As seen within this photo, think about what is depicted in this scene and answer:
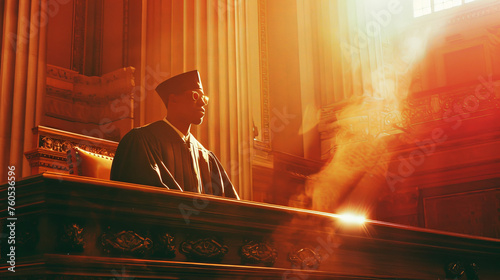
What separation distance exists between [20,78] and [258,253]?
304cm

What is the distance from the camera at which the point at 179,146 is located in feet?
9.64

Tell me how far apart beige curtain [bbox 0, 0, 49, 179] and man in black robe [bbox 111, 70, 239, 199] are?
64.0 inches

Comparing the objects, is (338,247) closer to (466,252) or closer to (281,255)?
(281,255)

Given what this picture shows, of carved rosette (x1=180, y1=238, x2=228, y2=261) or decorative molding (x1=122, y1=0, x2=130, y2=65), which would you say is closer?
carved rosette (x1=180, y1=238, x2=228, y2=261)

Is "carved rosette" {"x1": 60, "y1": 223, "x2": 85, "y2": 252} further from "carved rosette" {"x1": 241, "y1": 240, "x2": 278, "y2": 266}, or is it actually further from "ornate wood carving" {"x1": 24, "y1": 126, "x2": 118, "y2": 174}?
"ornate wood carving" {"x1": 24, "y1": 126, "x2": 118, "y2": 174}

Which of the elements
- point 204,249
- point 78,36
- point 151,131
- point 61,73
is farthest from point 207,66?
point 204,249

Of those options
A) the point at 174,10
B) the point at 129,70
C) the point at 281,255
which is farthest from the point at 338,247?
the point at 129,70

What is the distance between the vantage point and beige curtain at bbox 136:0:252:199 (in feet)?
17.0

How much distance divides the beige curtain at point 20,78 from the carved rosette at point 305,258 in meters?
2.63

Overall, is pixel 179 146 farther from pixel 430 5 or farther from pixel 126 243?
pixel 430 5

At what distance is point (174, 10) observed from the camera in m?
5.36

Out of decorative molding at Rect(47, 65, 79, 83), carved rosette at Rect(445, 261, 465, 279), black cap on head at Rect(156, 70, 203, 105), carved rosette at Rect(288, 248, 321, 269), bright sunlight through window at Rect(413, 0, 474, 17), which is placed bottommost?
carved rosette at Rect(445, 261, 465, 279)

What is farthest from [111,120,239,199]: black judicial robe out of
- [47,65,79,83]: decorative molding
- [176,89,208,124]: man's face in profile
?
[47,65,79,83]: decorative molding

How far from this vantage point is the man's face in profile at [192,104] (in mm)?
2895
